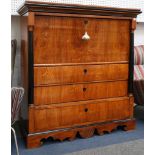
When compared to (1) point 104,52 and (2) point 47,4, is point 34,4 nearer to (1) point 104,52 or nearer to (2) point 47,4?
(2) point 47,4

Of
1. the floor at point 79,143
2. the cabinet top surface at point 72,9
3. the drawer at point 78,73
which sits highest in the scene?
the cabinet top surface at point 72,9

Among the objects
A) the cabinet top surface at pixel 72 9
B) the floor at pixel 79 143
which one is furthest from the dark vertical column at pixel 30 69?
the floor at pixel 79 143

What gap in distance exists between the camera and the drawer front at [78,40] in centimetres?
244

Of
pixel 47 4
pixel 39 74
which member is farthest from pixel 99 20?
pixel 39 74

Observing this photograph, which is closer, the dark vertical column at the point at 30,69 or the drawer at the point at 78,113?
the dark vertical column at the point at 30,69

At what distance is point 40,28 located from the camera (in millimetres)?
2414

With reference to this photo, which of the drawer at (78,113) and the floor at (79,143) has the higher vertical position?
the drawer at (78,113)

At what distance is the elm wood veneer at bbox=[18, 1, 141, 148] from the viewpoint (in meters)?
2.44

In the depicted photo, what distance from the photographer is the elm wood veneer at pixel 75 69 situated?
2.44 meters

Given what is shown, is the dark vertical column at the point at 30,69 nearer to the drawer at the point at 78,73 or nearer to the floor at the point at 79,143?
the drawer at the point at 78,73

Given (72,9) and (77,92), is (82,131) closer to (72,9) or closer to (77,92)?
(77,92)

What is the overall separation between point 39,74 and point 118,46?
0.97 meters

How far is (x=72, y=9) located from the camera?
98.0 inches

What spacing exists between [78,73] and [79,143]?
74cm
